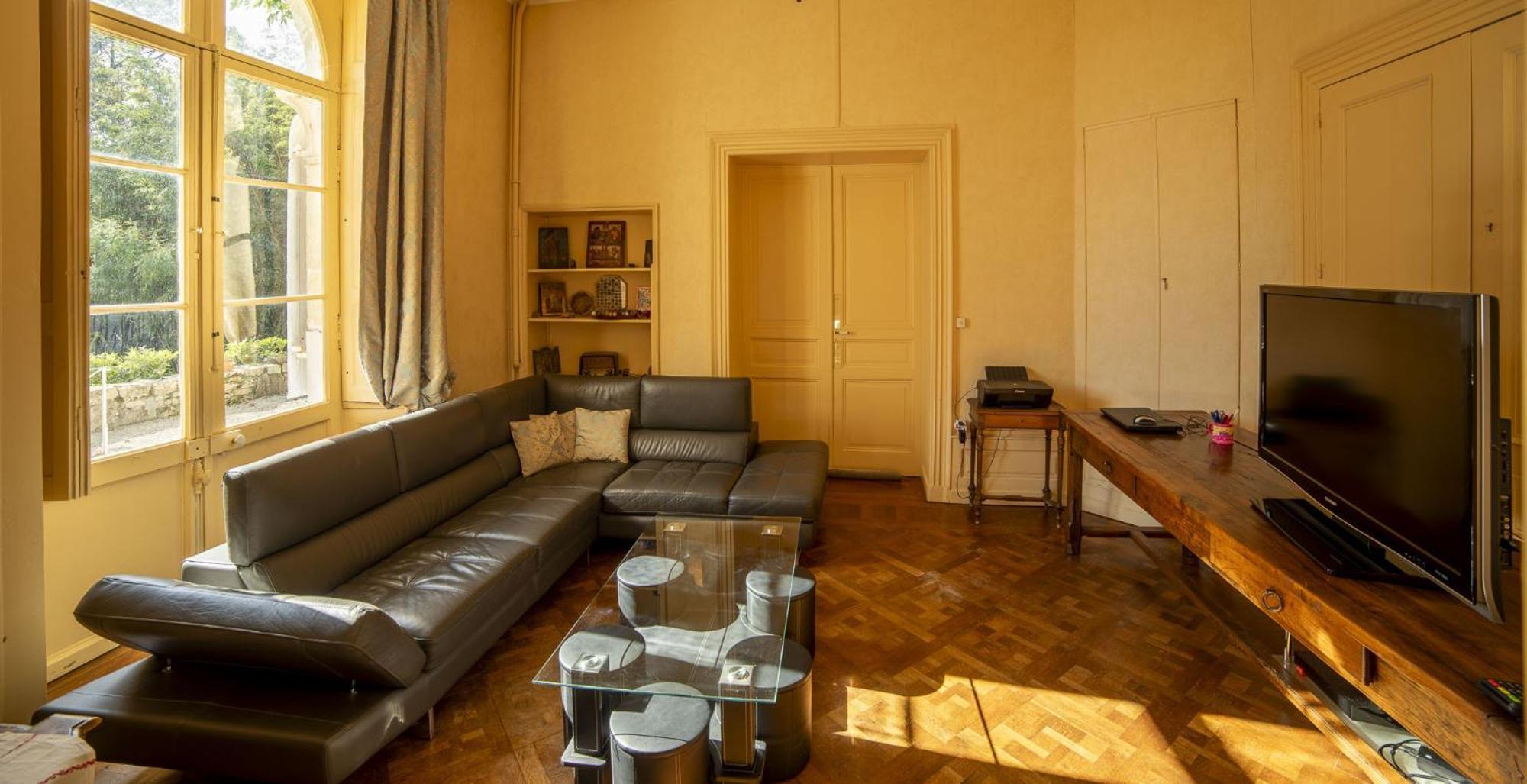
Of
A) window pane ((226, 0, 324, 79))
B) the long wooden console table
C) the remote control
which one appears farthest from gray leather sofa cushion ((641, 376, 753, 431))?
the remote control

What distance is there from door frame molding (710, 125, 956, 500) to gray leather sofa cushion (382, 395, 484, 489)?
5.83ft

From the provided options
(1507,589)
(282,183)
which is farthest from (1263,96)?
(282,183)

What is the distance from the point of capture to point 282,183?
354cm

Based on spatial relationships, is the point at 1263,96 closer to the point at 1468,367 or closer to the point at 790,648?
the point at 1468,367

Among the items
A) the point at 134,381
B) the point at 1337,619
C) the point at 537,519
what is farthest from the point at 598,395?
the point at 1337,619

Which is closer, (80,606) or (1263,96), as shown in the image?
(80,606)

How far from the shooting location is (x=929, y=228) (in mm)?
4945

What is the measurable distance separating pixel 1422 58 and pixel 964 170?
233 cm

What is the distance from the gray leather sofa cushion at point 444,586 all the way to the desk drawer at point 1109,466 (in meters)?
2.31

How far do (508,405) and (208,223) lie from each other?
1.61m

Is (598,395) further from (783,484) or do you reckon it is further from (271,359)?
(271,359)

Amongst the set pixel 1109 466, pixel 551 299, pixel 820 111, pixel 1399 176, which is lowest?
pixel 1109 466

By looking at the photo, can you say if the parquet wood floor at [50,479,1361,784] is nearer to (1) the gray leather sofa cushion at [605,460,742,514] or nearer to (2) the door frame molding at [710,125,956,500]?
(1) the gray leather sofa cushion at [605,460,742,514]

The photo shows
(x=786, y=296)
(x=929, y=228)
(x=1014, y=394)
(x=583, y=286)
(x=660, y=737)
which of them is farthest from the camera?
(x=786, y=296)
